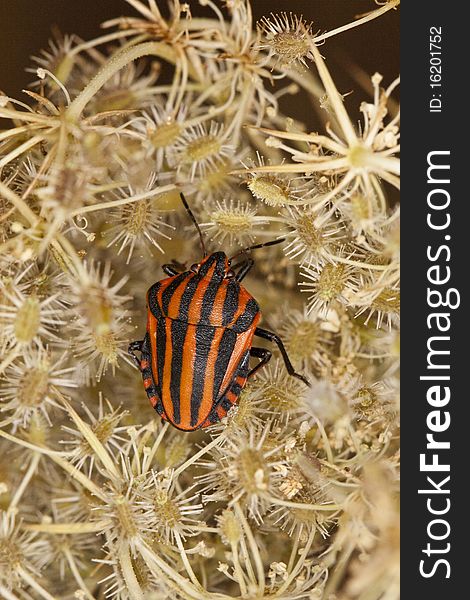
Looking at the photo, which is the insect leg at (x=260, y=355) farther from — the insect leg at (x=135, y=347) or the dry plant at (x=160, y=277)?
the insect leg at (x=135, y=347)

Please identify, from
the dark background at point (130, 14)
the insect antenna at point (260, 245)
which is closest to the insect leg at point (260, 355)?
the insect antenna at point (260, 245)

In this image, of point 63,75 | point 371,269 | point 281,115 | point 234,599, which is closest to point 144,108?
point 63,75

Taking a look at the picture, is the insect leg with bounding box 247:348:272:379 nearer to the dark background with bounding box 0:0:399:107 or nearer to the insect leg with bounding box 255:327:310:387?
the insect leg with bounding box 255:327:310:387

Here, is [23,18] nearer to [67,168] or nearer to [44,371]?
[67,168]

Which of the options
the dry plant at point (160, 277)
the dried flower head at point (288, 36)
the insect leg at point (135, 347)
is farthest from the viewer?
the insect leg at point (135, 347)

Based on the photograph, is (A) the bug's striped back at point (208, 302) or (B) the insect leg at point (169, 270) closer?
(A) the bug's striped back at point (208, 302)

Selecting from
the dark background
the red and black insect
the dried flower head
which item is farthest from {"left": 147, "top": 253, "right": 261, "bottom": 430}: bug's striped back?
the dark background
